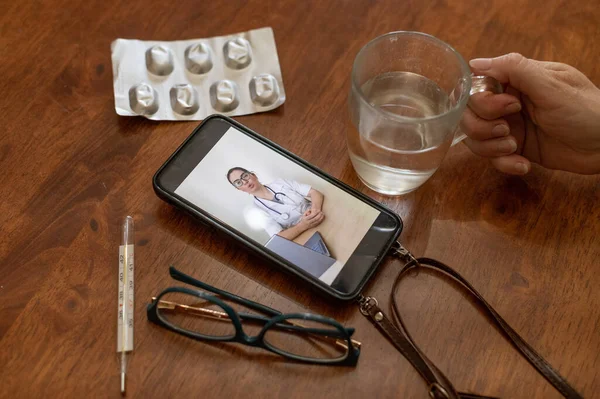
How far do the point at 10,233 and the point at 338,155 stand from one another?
345 mm

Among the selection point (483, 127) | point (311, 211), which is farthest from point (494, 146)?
point (311, 211)

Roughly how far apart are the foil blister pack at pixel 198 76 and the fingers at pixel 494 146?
8.6 inches

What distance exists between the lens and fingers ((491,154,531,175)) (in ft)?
2.13

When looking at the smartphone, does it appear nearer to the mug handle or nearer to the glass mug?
the glass mug

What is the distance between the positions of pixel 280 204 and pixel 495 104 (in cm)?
24

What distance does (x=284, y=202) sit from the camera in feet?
2.07

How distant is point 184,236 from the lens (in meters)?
0.62

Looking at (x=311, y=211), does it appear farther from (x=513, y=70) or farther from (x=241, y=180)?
(x=513, y=70)

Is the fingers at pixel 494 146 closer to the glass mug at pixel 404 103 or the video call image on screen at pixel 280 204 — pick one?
the glass mug at pixel 404 103

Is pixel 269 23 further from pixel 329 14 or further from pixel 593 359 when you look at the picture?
pixel 593 359

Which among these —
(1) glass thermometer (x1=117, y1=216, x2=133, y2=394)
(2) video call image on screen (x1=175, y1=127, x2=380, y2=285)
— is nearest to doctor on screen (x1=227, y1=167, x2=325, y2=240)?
(2) video call image on screen (x1=175, y1=127, x2=380, y2=285)

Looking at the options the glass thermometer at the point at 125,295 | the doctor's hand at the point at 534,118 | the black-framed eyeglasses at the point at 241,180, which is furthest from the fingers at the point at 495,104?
the glass thermometer at the point at 125,295

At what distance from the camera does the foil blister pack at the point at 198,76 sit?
0.69 meters

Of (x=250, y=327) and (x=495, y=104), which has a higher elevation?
(x=495, y=104)
